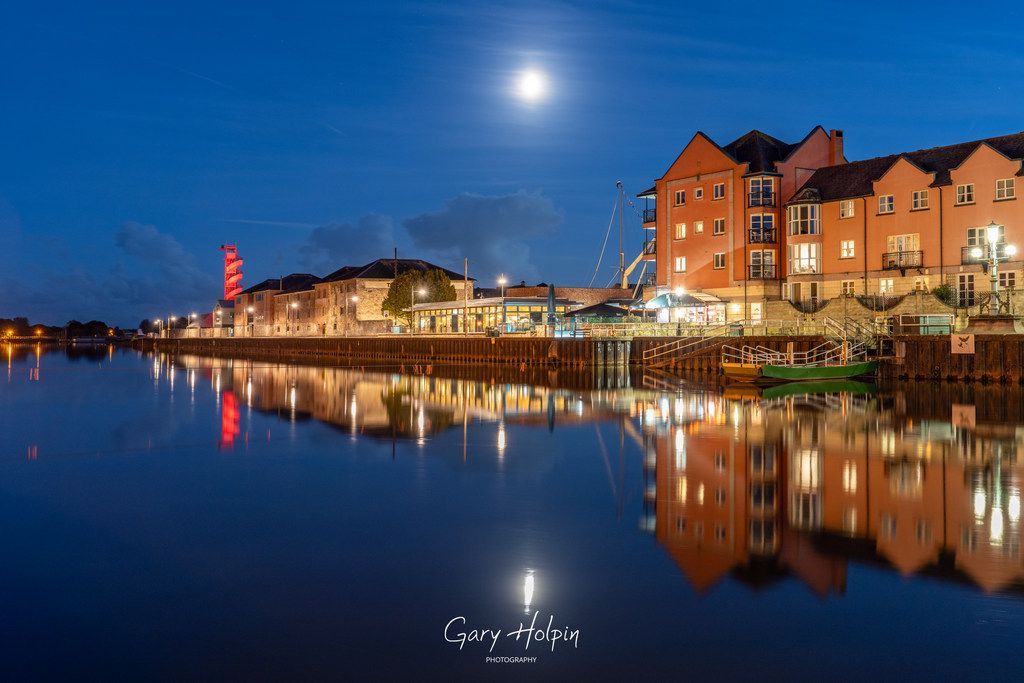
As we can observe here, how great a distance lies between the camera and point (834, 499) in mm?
14547

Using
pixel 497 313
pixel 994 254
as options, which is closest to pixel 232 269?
pixel 497 313

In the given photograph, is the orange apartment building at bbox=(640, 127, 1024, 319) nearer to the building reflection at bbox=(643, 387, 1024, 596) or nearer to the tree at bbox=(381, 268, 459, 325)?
the building reflection at bbox=(643, 387, 1024, 596)

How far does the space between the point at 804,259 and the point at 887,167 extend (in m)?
7.72

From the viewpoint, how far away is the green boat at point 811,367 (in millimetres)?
42125

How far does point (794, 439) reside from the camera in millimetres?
22188

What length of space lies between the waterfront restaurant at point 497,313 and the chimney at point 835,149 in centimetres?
2398

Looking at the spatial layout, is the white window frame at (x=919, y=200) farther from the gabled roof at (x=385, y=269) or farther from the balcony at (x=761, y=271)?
the gabled roof at (x=385, y=269)

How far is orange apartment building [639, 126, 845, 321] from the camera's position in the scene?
59.2m

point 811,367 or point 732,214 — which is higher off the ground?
point 732,214

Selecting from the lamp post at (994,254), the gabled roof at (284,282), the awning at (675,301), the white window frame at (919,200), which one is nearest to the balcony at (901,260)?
the white window frame at (919,200)

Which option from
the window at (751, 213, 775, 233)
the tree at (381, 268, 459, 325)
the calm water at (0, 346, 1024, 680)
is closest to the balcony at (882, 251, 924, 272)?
the window at (751, 213, 775, 233)

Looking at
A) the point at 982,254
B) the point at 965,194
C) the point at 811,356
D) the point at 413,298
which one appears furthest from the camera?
the point at 413,298

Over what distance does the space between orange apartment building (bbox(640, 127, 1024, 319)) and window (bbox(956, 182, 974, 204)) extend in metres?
0.06

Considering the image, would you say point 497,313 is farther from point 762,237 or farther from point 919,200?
point 919,200
